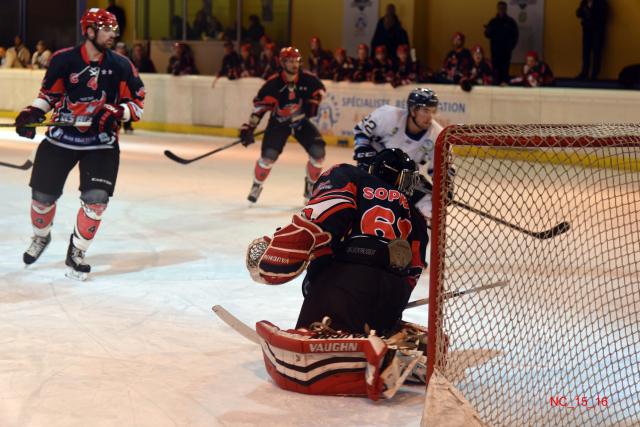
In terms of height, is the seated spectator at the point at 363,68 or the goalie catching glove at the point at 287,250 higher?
the seated spectator at the point at 363,68

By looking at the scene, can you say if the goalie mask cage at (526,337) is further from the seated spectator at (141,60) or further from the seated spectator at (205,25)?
the seated spectator at (205,25)

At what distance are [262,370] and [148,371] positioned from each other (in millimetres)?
390

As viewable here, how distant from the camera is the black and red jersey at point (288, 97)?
780 cm

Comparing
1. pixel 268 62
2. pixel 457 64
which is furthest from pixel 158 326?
pixel 268 62

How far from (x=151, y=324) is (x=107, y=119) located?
122cm

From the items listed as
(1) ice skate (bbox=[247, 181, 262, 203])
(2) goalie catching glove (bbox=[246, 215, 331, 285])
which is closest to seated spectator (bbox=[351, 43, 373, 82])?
(1) ice skate (bbox=[247, 181, 262, 203])

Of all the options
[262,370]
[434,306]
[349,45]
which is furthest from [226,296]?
[349,45]

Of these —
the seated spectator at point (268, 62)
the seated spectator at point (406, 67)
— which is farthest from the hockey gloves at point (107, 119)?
the seated spectator at point (268, 62)

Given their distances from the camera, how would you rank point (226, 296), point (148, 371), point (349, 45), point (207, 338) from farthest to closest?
point (349, 45) < point (226, 296) < point (207, 338) < point (148, 371)

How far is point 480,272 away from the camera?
5.13 metres

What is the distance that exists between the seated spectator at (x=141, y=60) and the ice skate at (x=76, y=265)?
35.4ft

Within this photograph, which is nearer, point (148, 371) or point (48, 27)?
point (148, 371)

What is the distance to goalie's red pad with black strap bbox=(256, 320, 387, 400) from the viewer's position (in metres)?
3.19

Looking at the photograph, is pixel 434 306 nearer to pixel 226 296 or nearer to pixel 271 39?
pixel 226 296
